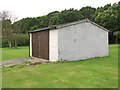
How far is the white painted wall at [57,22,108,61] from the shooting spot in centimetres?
945

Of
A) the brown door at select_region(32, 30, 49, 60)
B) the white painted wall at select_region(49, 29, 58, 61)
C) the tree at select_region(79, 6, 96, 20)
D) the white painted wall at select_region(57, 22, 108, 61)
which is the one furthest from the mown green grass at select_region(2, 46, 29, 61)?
the tree at select_region(79, 6, 96, 20)

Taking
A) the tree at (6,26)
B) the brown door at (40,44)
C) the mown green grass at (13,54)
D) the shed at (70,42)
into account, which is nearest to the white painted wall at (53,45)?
the shed at (70,42)

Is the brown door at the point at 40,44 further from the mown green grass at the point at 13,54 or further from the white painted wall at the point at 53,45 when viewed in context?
the mown green grass at the point at 13,54

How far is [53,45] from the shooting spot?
9531 millimetres

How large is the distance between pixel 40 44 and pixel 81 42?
3.98m

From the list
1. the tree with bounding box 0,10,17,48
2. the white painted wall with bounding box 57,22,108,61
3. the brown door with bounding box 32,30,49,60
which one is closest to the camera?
the white painted wall with bounding box 57,22,108,61

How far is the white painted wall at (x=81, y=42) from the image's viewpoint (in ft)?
31.0

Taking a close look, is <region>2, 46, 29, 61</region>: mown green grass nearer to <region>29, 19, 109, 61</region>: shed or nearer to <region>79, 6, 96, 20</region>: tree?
<region>29, 19, 109, 61</region>: shed

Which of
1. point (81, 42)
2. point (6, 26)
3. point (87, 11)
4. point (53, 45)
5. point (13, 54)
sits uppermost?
point (87, 11)

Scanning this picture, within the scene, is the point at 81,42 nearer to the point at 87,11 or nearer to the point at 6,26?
the point at 6,26

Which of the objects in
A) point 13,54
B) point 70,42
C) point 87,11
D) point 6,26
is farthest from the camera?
point 87,11

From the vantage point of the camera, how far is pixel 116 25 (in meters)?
36.5

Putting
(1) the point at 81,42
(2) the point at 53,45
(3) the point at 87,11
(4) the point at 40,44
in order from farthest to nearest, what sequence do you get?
(3) the point at 87,11, (4) the point at 40,44, (1) the point at 81,42, (2) the point at 53,45

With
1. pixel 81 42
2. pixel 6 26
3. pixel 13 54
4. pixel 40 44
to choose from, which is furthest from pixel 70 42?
pixel 6 26
